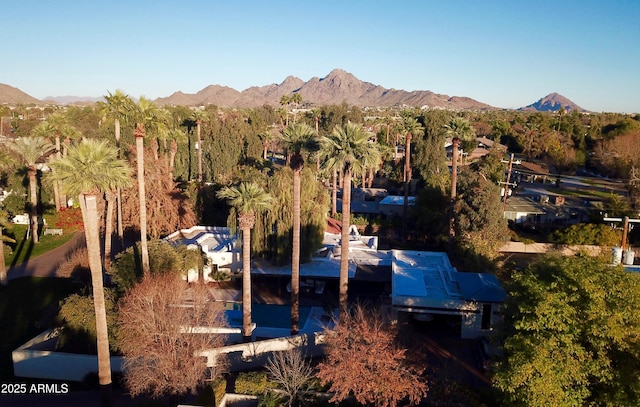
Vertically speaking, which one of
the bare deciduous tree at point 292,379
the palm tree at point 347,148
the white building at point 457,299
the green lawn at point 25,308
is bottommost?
the green lawn at point 25,308

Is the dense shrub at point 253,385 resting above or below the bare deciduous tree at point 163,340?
below

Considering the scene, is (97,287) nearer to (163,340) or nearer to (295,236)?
(163,340)

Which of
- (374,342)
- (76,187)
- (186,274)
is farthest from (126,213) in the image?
(374,342)

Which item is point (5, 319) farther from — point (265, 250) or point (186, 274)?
point (265, 250)

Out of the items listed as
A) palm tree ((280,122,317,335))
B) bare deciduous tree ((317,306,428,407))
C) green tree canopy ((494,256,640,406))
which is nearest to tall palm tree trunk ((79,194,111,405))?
palm tree ((280,122,317,335))

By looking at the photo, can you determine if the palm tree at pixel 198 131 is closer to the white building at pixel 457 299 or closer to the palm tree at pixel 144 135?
the palm tree at pixel 144 135

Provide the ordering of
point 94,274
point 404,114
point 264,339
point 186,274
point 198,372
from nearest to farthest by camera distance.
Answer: point 94,274 → point 198,372 → point 264,339 → point 186,274 → point 404,114

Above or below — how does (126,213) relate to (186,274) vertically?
above

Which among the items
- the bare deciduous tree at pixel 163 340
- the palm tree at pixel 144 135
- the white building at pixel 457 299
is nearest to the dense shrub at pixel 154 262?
the palm tree at pixel 144 135
